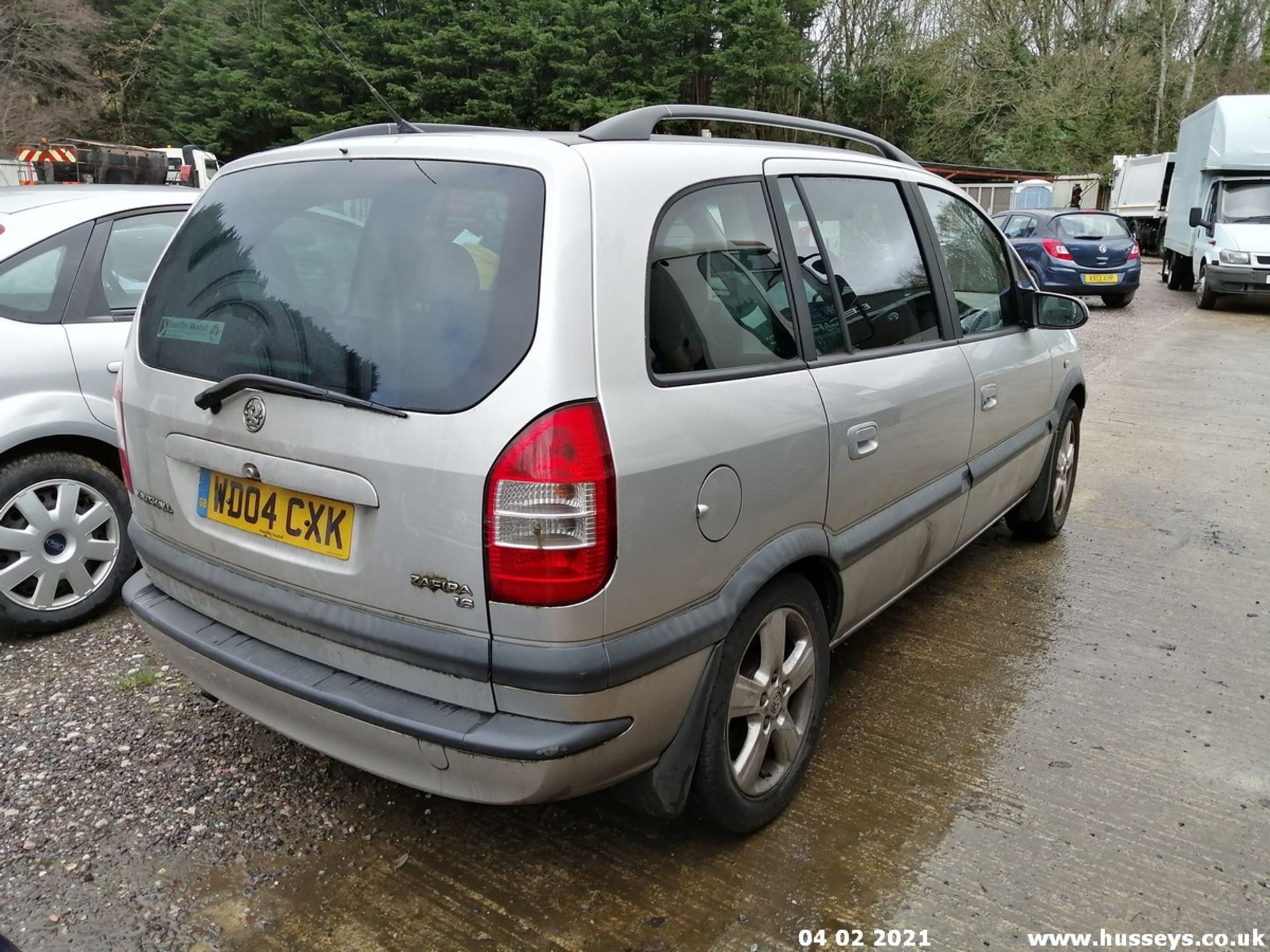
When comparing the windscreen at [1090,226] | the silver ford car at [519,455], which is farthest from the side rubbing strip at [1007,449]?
the windscreen at [1090,226]

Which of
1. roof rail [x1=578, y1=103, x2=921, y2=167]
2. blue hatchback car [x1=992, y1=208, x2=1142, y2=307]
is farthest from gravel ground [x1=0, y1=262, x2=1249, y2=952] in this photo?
blue hatchback car [x1=992, y1=208, x2=1142, y2=307]

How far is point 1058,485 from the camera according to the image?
4898mm

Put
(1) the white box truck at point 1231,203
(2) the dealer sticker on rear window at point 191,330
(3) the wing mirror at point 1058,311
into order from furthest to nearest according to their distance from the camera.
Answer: (1) the white box truck at point 1231,203 < (3) the wing mirror at point 1058,311 < (2) the dealer sticker on rear window at point 191,330

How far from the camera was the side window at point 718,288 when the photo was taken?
88.3 inches

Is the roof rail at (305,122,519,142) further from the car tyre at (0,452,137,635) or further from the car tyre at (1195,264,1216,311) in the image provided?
the car tyre at (1195,264,1216,311)

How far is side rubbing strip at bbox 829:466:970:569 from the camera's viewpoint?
2.80m

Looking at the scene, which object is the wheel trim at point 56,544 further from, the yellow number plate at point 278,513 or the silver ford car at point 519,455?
the yellow number plate at point 278,513

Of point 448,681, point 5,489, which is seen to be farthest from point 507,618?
point 5,489

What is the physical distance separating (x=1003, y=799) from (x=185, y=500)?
241cm

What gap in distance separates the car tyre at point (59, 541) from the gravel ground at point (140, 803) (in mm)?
223

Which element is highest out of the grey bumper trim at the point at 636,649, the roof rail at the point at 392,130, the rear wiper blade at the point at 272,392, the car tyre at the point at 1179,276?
the roof rail at the point at 392,130

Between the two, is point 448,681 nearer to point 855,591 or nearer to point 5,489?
point 855,591

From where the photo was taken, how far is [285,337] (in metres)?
2.30

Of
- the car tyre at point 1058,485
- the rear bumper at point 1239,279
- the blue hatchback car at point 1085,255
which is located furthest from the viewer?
the blue hatchback car at point 1085,255
